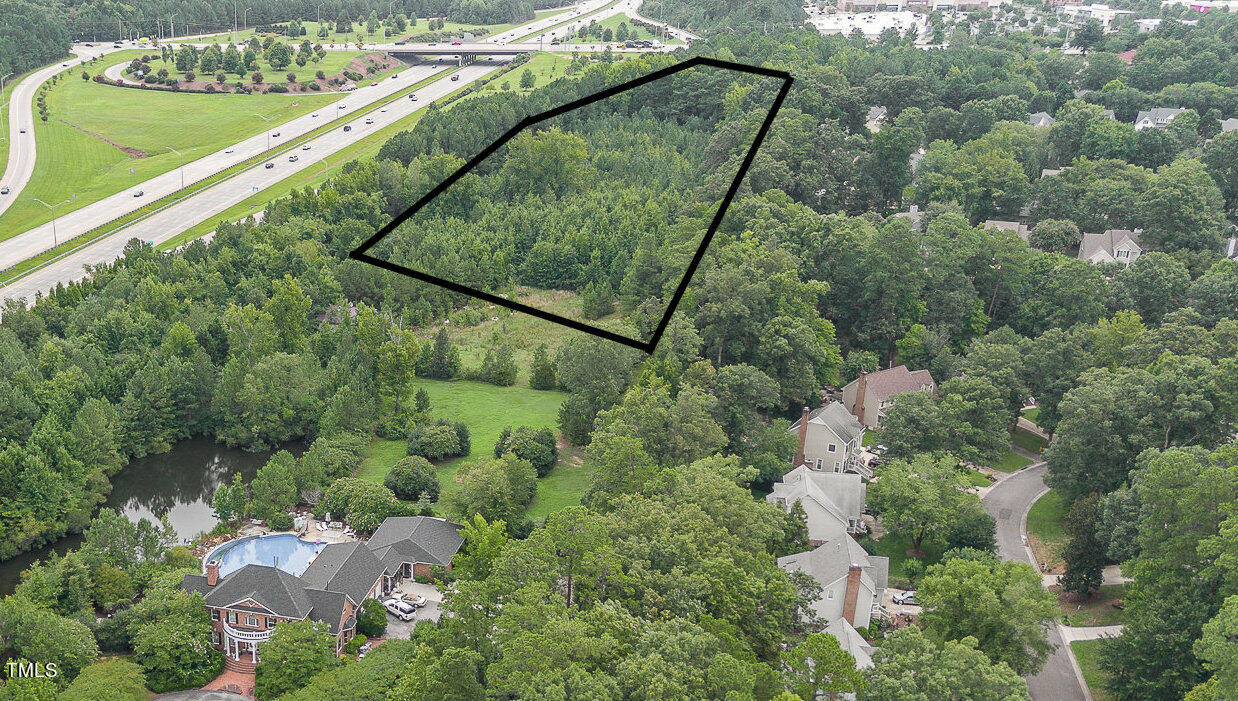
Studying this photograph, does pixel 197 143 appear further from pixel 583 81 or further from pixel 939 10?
pixel 939 10

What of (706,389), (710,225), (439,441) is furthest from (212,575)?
(710,225)

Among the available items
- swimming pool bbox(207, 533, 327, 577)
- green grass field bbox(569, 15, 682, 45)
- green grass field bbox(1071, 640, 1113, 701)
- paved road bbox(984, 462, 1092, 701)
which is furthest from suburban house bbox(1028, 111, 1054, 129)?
swimming pool bbox(207, 533, 327, 577)

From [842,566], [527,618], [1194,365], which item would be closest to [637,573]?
[527,618]

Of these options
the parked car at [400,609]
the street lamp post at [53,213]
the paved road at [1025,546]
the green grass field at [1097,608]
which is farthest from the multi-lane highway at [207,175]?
the green grass field at [1097,608]

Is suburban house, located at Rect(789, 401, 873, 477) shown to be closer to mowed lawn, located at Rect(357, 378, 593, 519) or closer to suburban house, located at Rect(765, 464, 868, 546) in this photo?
suburban house, located at Rect(765, 464, 868, 546)

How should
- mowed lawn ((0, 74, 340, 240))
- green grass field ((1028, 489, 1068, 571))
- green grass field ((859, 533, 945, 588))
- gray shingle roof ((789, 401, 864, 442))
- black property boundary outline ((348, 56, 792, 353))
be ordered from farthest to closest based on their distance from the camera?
mowed lawn ((0, 74, 340, 240))
gray shingle roof ((789, 401, 864, 442))
green grass field ((1028, 489, 1068, 571))
green grass field ((859, 533, 945, 588))
black property boundary outline ((348, 56, 792, 353))

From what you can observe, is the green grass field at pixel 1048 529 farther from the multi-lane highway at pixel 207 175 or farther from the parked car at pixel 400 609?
the multi-lane highway at pixel 207 175
